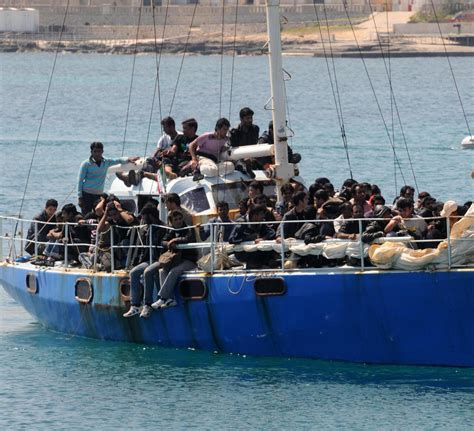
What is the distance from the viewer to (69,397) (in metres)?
25.0

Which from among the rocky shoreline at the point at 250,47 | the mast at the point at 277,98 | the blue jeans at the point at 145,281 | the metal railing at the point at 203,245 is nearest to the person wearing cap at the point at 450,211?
the metal railing at the point at 203,245

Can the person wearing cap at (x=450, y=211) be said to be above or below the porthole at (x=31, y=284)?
above

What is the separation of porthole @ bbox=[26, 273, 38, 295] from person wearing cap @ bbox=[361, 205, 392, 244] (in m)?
6.89

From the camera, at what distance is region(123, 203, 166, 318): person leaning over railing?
2603cm

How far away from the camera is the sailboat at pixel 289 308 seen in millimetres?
24031

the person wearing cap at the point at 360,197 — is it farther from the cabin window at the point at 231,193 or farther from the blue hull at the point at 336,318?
the cabin window at the point at 231,193

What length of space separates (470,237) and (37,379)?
717 cm

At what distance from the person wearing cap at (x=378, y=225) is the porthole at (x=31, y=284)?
6891mm

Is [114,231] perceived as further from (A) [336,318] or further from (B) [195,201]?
(A) [336,318]

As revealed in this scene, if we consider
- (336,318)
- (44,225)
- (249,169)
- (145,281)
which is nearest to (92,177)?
(44,225)

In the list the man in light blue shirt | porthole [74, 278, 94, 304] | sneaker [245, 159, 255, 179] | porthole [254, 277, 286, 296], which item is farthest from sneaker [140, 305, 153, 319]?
the man in light blue shirt

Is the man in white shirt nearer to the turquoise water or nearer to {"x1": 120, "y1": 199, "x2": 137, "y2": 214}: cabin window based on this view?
{"x1": 120, "y1": 199, "x2": 137, "y2": 214}: cabin window

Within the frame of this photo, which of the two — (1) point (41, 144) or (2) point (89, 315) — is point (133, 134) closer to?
(1) point (41, 144)

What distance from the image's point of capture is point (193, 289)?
1016 inches
